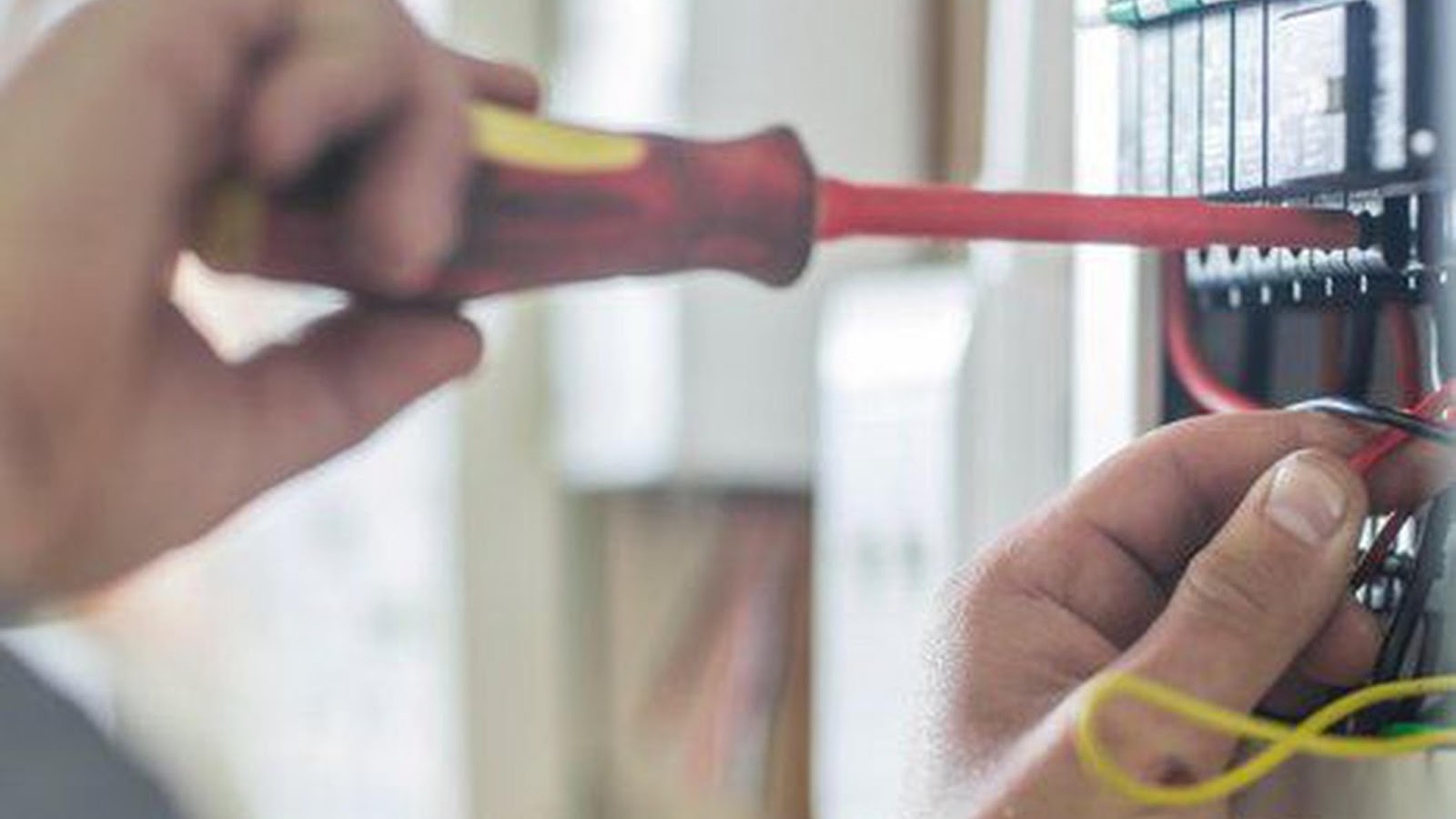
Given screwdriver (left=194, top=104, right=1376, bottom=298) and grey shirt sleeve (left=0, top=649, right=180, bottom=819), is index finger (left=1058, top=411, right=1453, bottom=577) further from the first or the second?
grey shirt sleeve (left=0, top=649, right=180, bottom=819)

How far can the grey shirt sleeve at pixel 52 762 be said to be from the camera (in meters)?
0.40

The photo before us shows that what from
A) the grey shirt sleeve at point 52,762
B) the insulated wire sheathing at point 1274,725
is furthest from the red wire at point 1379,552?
the grey shirt sleeve at point 52,762

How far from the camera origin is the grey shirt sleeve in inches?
15.8

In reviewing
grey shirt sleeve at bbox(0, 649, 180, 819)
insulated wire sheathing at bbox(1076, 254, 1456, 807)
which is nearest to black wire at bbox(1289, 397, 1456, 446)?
insulated wire sheathing at bbox(1076, 254, 1456, 807)

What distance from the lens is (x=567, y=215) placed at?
1.20 ft

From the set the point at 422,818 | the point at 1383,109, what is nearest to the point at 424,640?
the point at 422,818

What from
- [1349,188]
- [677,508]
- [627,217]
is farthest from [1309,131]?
[677,508]

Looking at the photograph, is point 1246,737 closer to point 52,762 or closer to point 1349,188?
point 1349,188

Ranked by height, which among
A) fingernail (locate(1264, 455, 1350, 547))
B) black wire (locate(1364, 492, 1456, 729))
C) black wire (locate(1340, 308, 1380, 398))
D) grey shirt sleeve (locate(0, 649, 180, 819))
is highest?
black wire (locate(1340, 308, 1380, 398))

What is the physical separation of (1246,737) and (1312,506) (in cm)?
4

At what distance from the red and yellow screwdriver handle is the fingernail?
Result: 10 cm

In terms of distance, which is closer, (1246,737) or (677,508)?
(1246,737)

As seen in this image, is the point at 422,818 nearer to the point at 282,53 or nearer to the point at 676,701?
the point at 676,701

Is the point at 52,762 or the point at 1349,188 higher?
the point at 1349,188
